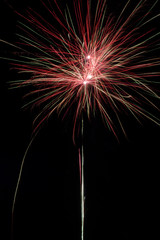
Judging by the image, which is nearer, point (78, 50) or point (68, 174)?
point (78, 50)

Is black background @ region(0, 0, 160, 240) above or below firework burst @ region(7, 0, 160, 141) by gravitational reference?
below

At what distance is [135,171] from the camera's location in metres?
1.78

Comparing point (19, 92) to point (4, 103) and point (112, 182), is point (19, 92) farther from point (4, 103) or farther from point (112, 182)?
point (112, 182)

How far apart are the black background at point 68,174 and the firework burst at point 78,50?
5.1 inches

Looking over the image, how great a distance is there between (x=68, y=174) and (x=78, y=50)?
1378 mm

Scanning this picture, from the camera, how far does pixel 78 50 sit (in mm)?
1402

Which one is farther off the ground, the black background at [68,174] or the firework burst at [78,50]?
the firework burst at [78,50]

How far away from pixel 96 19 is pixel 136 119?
46.7 inches

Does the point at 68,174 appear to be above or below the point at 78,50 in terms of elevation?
below

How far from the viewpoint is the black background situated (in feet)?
4.76

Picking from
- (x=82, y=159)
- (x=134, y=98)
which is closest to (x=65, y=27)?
(x=134, y=98)

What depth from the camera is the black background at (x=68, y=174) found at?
1.45 m

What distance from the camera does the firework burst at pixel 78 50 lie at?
4.44ft

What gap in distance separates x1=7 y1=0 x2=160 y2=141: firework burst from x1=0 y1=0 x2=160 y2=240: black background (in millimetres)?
129
